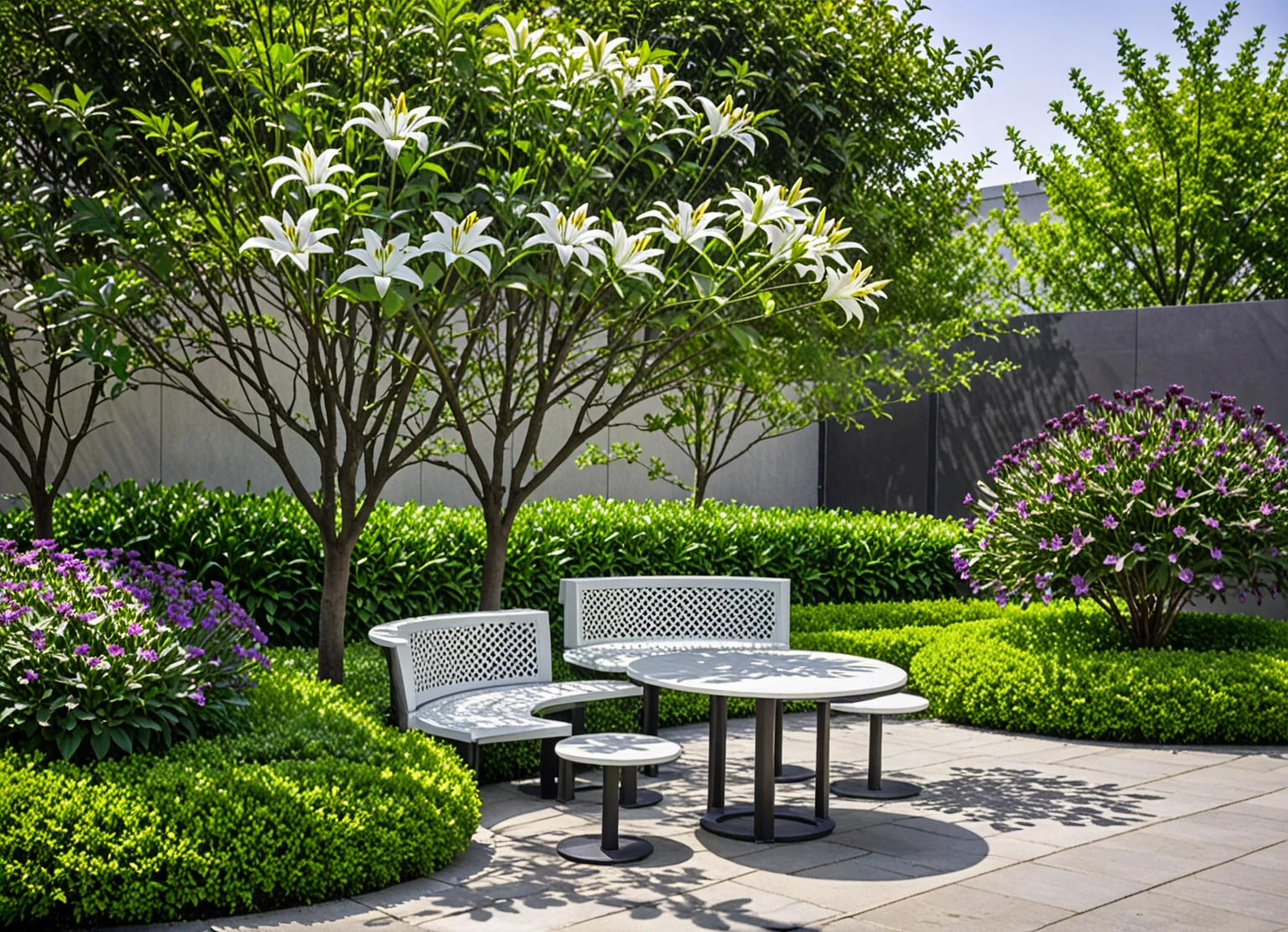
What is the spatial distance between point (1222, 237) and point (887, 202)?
972 cm

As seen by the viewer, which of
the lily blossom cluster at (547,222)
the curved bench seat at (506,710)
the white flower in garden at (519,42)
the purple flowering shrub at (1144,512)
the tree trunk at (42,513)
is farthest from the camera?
the purple flowering shrub at (1144,512)

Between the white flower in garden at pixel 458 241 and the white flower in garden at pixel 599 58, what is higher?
the white flower in garden at pixel 599 58

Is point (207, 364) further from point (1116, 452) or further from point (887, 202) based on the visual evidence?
point (1116, 452)

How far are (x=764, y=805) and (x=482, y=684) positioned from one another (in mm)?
1874

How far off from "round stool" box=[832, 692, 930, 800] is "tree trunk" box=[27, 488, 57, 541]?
4.81 m

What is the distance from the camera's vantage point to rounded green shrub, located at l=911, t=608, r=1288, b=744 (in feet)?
26.9

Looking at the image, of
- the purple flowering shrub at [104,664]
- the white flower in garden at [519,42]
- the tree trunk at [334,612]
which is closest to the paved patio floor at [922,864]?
the purple flowering shrub at [104,664]

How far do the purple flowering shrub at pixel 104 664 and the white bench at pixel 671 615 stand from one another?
2474 millimetres

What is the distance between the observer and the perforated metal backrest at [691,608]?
8.22 metres

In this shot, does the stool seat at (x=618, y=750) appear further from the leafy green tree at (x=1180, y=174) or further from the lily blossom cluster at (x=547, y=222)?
the leafy green tree at (x=1180, y=174)

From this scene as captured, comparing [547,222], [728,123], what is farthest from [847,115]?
[547,222]

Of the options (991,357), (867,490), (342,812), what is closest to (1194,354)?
(991,357)

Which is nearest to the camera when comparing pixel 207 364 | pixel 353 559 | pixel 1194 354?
pixel 353 559

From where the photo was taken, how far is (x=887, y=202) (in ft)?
32.0
